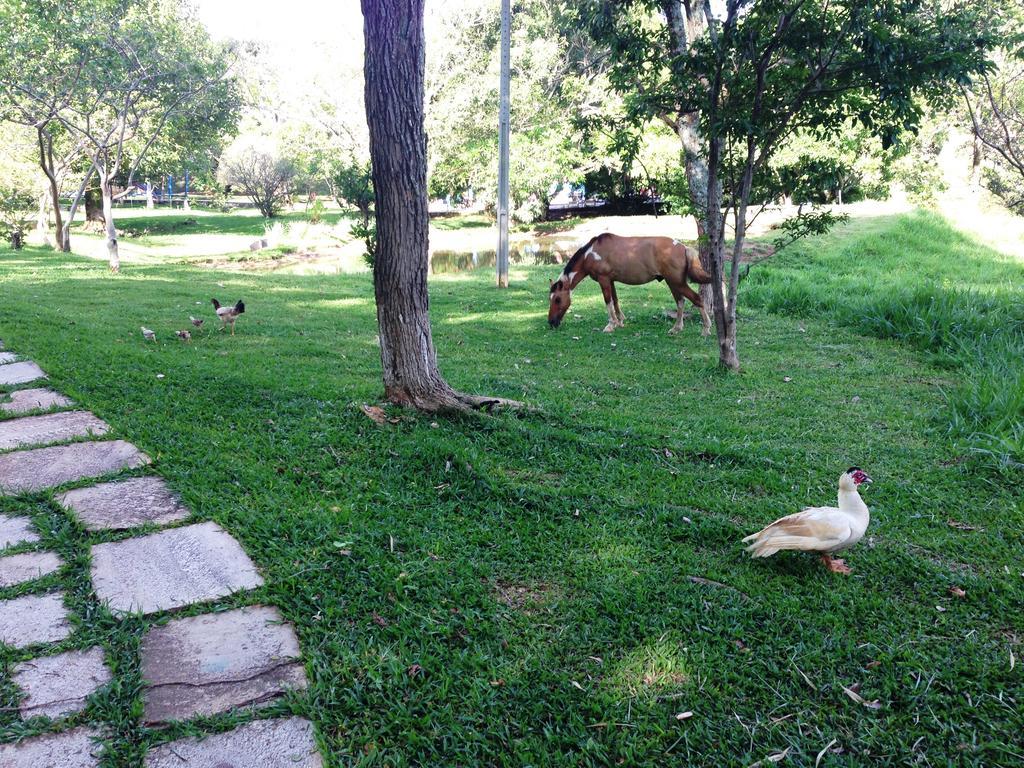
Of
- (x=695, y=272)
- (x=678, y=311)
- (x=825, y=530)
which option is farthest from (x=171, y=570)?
(x=695, y=272)

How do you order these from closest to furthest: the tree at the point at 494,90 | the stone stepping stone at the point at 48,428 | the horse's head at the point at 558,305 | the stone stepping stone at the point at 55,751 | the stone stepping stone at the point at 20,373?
the stone stepping stone at the point at 55,751 → the stone stepping stone at the point at 48,428 → the stone stepping stone at the point at 20,373 → the horse's head at the point at 558,305 → the tree at the point at 494,90

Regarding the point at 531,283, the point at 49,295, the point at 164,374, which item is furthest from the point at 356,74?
the point at 164,374

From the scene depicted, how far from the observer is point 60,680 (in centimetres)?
269

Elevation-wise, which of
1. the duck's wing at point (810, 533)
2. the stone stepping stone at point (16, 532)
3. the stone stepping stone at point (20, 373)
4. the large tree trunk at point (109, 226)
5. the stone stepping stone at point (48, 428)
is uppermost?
the large tree trunk at point (109, 226)

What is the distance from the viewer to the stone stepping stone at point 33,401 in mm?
5559

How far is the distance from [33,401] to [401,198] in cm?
329

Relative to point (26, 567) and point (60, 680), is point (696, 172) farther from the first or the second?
point (60, 680)

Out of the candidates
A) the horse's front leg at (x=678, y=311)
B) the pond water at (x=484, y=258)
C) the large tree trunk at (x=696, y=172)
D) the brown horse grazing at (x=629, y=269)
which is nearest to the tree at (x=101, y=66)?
the pond water at (x=484, y=258)

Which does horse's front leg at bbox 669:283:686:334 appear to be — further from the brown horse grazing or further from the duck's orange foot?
the duck's orange foot

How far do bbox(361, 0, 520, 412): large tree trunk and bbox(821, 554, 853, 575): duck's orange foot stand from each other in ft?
9.08

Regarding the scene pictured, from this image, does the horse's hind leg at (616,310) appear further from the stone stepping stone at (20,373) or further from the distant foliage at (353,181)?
the distant foliage at (353,181)

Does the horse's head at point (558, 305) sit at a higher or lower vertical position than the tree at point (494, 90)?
lower

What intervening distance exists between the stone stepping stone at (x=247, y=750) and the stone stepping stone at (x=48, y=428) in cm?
323

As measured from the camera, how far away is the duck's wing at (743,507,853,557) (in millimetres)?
3381
